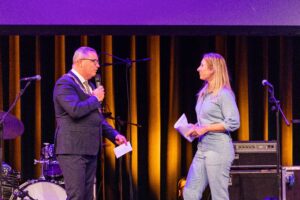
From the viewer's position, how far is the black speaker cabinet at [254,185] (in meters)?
5.89

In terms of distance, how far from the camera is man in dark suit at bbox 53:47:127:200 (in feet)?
14.1

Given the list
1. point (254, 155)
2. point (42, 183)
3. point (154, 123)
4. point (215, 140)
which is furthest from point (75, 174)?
point (154, 123)

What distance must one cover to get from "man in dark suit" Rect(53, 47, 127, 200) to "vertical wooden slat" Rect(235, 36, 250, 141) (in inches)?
115

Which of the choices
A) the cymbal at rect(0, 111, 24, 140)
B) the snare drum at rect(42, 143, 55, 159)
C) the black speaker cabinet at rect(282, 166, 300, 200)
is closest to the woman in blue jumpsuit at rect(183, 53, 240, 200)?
the black speaker cabinet at rect(282, 166, 300, 200)

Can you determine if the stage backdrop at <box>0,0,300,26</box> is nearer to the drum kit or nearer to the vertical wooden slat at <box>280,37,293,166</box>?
the vertical wooden slat at <box>280,37,293,166</box>

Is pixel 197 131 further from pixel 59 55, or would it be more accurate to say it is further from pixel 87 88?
pixel 59 55

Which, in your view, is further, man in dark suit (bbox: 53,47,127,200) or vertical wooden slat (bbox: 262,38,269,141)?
vertical wooden slat (bbox: 262,38,269,141)

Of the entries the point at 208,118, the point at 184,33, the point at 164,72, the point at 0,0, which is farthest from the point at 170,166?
the point at 0,0

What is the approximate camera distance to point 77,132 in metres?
4.38

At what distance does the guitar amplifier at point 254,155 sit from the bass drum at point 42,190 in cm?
190

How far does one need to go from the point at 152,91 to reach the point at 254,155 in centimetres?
161

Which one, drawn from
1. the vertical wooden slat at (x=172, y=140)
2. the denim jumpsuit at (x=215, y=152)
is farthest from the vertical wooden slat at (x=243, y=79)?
the denim jumpsuit at (x=215, y=152)

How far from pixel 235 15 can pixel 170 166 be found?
6.59ft

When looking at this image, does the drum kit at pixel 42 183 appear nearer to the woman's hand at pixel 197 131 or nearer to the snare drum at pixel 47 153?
the snare drum at pixel 47 153
